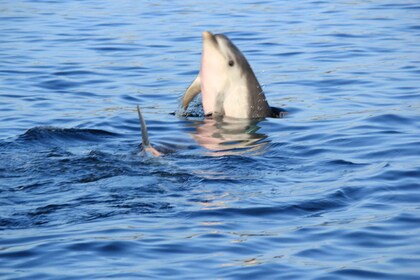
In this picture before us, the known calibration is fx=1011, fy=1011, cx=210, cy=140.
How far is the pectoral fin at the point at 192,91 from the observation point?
1272 cm

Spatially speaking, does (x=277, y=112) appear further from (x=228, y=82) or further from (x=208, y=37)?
(x=208, y=37)

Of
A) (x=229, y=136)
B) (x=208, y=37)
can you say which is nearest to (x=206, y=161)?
(x=229, y=136)

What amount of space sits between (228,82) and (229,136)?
1241mm

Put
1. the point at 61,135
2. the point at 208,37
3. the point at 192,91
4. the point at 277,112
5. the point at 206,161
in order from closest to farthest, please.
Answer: the point at 206,161 → the point at 61,135 → the point at 208,37 → the point at 192,91 → the point at 277,112

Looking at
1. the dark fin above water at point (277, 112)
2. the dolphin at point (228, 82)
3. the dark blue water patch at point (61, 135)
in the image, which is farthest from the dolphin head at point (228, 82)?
the dark blue water patch at point (61, 135)

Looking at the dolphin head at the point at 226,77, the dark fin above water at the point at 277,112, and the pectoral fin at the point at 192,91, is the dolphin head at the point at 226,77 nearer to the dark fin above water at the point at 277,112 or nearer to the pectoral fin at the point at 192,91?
the pectoral fin at the point at 192,91

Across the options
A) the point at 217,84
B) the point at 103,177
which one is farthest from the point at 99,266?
the point at 217,84

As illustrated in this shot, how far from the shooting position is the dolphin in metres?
12.6

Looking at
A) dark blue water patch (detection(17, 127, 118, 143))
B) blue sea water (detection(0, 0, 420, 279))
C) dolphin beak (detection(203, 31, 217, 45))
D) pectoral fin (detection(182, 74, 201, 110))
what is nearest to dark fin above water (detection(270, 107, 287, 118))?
blue sea water (detection(0, 0, 420, 279))

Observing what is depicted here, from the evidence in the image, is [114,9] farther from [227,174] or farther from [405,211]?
[405,211]

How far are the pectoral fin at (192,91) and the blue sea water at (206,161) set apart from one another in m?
0.26

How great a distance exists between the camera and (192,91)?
12758 mm

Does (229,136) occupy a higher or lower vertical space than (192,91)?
lower

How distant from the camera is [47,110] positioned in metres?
13.5
